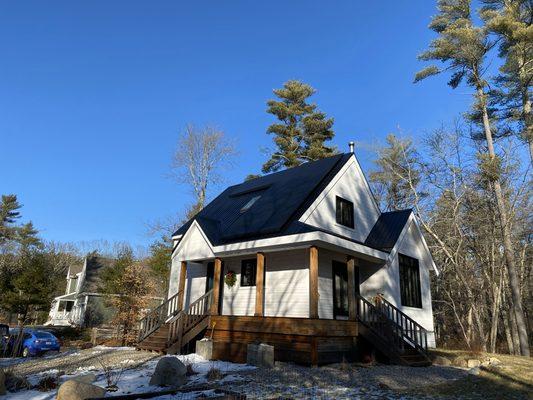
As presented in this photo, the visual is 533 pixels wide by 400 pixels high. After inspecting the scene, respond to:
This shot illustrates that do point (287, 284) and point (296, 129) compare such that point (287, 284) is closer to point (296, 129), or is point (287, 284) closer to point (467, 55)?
point (467, 55)

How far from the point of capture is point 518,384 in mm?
9031

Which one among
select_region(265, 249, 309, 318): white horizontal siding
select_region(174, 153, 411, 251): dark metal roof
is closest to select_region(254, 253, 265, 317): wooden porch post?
select_region(174, 153, 411, 251): dark metal roof

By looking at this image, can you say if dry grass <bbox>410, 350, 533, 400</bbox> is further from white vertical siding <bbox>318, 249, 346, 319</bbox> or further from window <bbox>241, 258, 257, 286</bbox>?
window <bbox>241, 258, 257, 286</bbox>

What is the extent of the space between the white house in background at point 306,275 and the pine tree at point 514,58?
36.0 ft

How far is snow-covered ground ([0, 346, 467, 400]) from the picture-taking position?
301 inches

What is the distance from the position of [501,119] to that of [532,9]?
20.2 ft

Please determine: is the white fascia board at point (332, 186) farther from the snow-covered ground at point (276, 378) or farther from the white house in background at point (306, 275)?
the snow-covered ground at point (276, 378)

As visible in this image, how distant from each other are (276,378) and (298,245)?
14.4 ft

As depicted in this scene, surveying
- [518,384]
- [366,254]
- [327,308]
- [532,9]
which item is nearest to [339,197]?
[366,254]

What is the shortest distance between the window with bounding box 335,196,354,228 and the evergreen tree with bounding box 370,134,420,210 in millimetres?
8674

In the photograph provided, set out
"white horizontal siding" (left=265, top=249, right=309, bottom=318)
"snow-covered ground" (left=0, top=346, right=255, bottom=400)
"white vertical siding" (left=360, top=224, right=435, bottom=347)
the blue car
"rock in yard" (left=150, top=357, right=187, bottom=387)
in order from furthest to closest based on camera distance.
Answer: the blue car, "white vertical siding" (left=360, top=224, right=435, bottom=347), "white horizontal siding" (left=265, top=249, right=309, bottom=318), "rock in yard" (left=150, top=357, right=187, bottom=387), "snow-covered ground" (left=0, top=346, right=255, bottom=400)

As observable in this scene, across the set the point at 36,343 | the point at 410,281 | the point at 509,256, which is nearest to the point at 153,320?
the point at 36,343

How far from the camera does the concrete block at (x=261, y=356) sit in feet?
35.9

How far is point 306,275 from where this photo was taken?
45.6 ft
